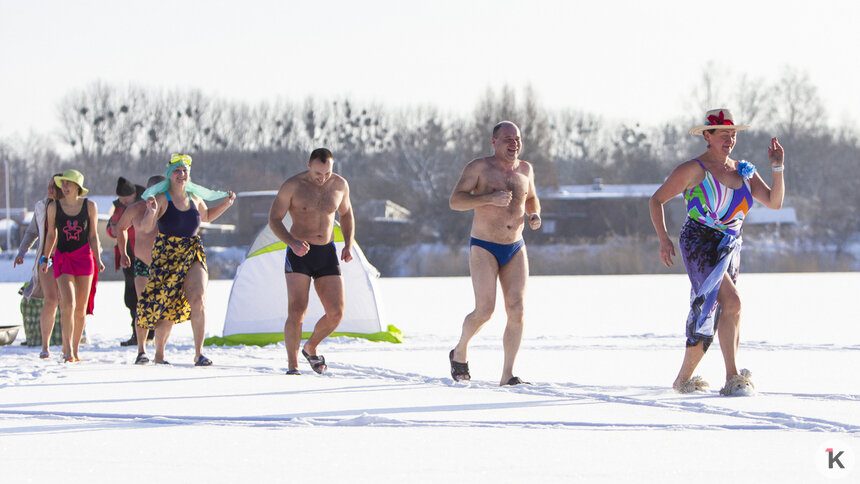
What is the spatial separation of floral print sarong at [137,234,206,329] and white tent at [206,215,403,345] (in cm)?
220

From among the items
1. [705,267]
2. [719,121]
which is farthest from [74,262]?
[719,121]

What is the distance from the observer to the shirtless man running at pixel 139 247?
8.61m

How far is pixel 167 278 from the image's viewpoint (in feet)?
27.2

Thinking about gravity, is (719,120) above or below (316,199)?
above

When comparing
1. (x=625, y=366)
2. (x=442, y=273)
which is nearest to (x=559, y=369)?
(x=625, y=366)

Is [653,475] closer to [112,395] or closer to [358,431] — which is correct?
[358,431]

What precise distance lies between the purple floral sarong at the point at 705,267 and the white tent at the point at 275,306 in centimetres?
467

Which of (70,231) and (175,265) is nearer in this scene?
(175,265)

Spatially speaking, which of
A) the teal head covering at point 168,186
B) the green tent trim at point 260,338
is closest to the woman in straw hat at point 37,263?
the teal head covering at point 168,186

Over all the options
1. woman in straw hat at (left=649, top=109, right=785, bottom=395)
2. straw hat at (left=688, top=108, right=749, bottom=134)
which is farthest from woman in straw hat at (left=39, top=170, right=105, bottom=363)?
straw hat at (left=688, top=108, right=749, bottom=134)

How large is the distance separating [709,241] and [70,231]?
5.26 meters

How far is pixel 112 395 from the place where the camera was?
21.3 feet

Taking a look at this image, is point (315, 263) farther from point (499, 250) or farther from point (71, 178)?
point (71, 178)

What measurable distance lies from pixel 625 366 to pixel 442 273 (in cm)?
3234
